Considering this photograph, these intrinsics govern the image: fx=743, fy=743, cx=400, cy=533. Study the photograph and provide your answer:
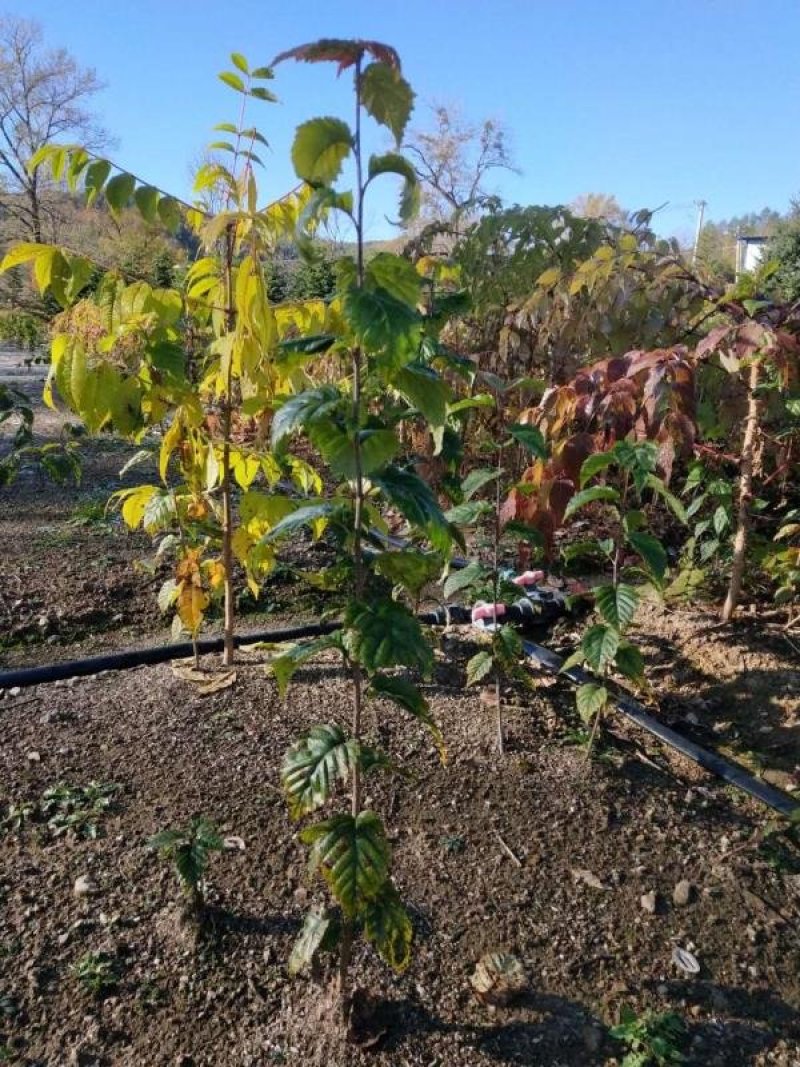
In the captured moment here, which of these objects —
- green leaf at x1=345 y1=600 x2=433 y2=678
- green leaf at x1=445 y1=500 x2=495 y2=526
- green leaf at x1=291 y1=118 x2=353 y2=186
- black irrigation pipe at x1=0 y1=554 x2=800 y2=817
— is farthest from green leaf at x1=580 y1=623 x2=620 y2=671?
green leaf at x1=291 y1=118 x2=353 y2=186

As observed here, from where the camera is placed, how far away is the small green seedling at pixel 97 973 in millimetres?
1451

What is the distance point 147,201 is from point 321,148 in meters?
1.03

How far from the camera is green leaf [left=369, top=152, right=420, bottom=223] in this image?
102 cm

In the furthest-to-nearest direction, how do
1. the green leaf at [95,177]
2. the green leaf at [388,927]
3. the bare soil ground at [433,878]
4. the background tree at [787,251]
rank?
1. the background tree at [787,251]
2. the green leaf at [95,177]
3. the bare soil ground at [433,878]
4. the green leaf at [388,927]

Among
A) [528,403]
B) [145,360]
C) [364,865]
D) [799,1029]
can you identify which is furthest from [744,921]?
[528,403]

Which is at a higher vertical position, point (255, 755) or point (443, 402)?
point (443, 402)

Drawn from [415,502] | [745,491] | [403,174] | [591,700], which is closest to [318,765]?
[415,502]

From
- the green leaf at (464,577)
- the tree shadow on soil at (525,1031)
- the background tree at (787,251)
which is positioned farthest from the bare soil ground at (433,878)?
the background tree at (787,251)

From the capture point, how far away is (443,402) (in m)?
1.15

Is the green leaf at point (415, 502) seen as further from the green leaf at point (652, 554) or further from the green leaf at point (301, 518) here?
the green leaf at point (652, 554)

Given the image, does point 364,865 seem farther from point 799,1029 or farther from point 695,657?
point 695,657

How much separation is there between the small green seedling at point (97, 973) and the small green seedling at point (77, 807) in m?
0.36

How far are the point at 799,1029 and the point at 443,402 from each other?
1373mm

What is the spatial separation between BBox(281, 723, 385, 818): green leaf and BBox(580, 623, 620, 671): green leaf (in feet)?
2.92
